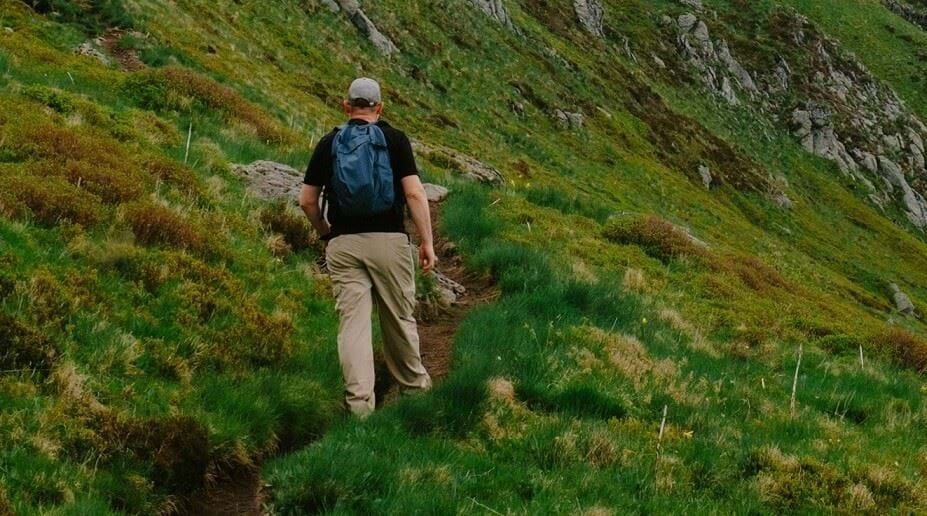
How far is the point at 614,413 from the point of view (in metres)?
7.16

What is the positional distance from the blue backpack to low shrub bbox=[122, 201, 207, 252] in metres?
2.28

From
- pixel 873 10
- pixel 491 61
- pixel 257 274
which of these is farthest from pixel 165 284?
pixel 873 10

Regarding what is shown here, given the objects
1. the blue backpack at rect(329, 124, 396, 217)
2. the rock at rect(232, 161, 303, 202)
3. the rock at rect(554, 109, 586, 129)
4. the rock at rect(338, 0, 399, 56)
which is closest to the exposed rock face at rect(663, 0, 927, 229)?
the rock at rect(554, 109, 586, 129)

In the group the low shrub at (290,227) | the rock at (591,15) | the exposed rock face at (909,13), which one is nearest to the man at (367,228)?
the low shrub at (290,227)

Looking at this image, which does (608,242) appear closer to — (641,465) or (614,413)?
(614,413)

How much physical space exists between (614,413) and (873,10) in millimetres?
131310

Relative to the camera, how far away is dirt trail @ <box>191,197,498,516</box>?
17.5 ft

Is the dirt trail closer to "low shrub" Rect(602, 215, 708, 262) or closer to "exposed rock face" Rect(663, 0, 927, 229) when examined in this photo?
"low shrub" Rect(602, 215, 708, 262)

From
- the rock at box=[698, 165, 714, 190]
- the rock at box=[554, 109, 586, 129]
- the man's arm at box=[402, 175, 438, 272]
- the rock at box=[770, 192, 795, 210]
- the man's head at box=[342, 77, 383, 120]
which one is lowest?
the rock at box=[770, 192, 795, 210]

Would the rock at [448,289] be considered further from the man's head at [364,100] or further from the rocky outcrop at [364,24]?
the rocky outcrop at [364,24]

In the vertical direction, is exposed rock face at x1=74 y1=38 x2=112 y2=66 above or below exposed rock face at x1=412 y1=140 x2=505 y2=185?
above

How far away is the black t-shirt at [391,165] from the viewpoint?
266 inches

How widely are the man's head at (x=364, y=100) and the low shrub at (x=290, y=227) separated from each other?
148 inches

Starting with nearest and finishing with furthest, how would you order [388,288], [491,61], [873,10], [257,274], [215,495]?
[215,495]
[388,288]
[257,274]
[491,61]
[873,10]
